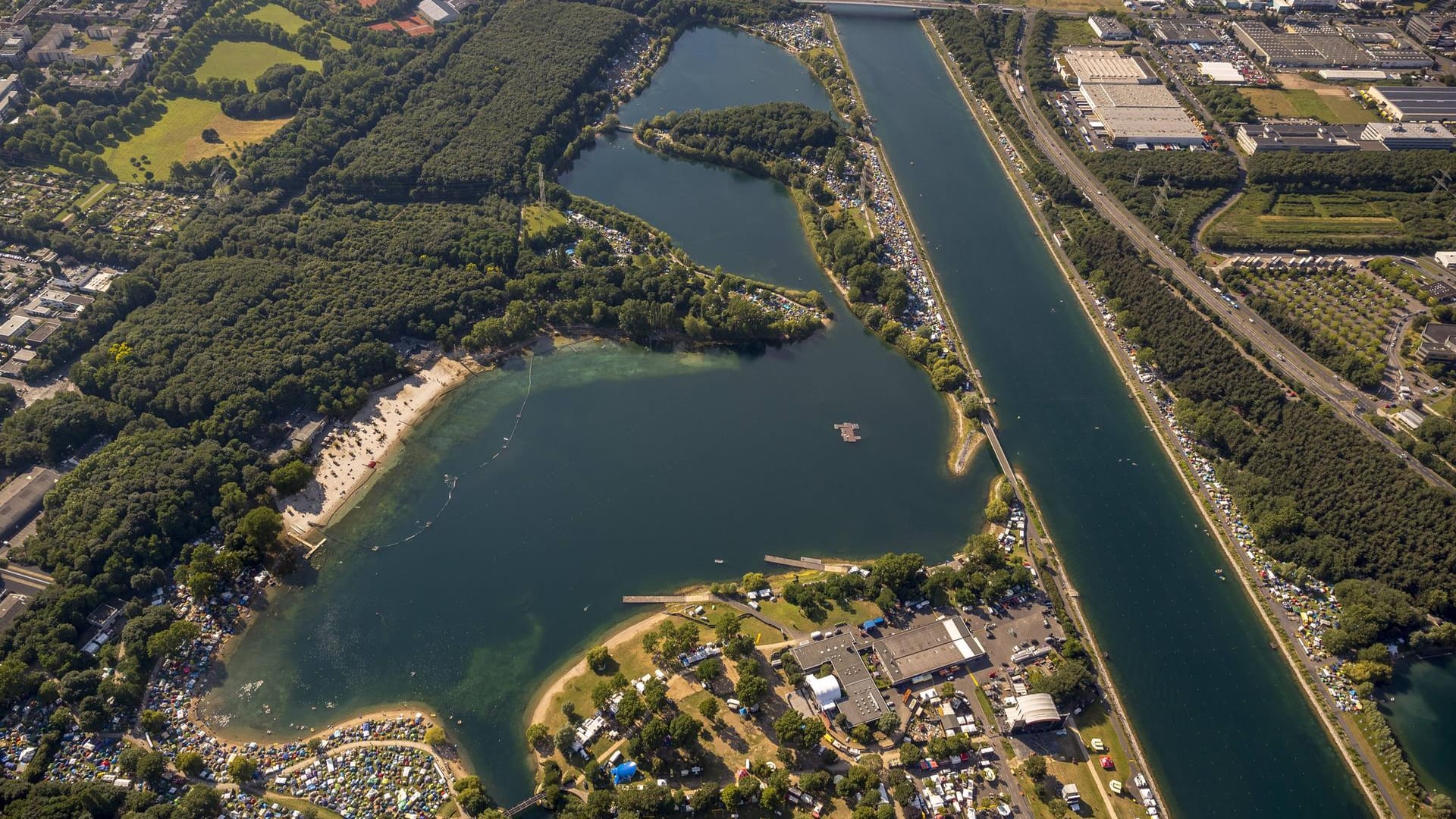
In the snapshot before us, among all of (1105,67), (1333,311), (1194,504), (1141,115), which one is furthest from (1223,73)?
(1194,504)

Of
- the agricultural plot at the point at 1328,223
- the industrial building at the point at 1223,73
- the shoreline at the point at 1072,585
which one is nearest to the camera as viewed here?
the shoreline at the point at 1072,585

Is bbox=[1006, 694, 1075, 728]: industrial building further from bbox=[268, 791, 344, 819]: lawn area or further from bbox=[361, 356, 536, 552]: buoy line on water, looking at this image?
bbox=[361, 356, 536, 552]: buoy line on water

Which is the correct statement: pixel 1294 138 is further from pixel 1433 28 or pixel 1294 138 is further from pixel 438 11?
pixel 438 11

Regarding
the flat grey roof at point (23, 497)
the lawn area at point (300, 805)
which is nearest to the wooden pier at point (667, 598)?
the lawn area at point (300, 805)

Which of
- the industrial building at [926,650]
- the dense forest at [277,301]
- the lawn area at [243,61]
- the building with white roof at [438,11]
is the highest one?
the building with white roof at [438,11]

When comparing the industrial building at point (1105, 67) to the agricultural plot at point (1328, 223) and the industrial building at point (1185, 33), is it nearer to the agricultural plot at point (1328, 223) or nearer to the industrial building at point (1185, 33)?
the industrial building at point (1185, 33)

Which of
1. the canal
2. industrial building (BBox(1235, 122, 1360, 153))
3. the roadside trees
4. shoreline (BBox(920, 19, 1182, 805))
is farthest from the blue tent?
industrial building (BBox(1235, 122, 1360, 153))
